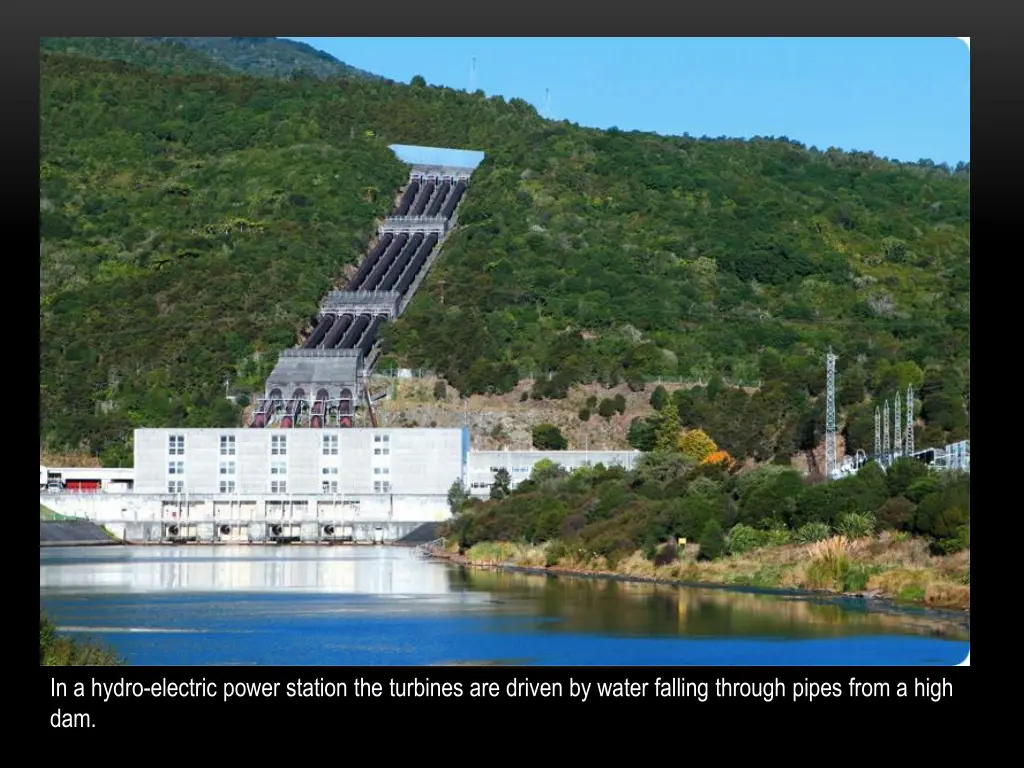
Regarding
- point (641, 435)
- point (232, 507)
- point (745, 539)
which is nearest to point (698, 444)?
point (641, 435)

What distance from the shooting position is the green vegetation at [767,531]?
39.8 meters

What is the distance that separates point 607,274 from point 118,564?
54.8m

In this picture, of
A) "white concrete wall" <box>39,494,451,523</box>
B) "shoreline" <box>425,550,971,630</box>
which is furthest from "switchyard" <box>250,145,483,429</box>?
"shoreline" <box>425,550,971,630</box>

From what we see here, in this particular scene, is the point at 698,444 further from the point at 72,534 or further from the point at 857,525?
the point at 857,525

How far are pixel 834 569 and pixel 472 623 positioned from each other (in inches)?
356

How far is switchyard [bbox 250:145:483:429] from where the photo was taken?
317 ft

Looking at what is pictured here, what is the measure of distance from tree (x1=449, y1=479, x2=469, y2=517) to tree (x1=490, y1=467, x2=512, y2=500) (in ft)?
4.09

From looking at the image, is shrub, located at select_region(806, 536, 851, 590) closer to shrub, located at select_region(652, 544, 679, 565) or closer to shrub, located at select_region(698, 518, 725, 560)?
shrub, located at select_region(698, 518, 725, 560)

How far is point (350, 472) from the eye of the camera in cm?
8525

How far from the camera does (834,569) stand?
4166cm

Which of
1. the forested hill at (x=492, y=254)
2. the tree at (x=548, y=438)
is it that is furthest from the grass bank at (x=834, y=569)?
the tree at (x=548, y=438)
